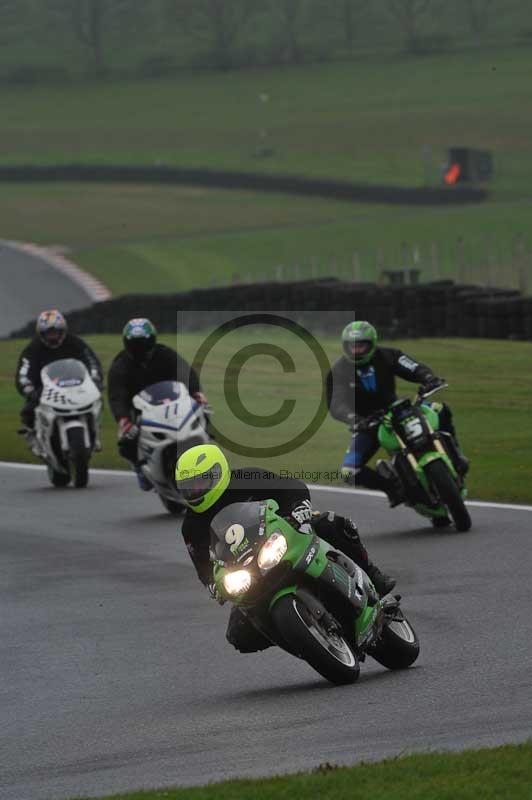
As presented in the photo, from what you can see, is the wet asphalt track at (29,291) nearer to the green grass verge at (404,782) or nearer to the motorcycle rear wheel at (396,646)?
the motorcycle rear wheel at (396,646)

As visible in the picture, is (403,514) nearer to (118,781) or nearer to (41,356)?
(41,356)

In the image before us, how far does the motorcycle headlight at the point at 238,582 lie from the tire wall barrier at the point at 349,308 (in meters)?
19.7

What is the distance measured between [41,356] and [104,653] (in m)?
8.71

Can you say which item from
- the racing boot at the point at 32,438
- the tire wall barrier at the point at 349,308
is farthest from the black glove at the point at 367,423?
the tire wall barrier at the point at 349,308

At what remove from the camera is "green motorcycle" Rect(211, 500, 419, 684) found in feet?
27.1

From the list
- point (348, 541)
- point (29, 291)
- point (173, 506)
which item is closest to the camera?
point (348, 541)

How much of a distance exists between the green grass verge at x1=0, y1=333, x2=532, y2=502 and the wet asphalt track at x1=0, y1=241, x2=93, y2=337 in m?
9.34

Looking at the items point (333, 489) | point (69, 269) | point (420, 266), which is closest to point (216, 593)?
point (333, 489)

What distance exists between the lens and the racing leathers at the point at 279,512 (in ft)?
28.6

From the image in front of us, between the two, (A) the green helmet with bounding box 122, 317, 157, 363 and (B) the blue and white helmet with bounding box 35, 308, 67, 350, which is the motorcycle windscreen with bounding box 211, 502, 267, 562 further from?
(B) the blue and white helmet with bounding box 35, 308, 67, 350

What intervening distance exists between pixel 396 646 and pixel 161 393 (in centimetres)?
705

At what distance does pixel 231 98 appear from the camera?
92.9 m

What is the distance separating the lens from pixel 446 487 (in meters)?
13.2

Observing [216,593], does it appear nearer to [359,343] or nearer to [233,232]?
[359,343]
